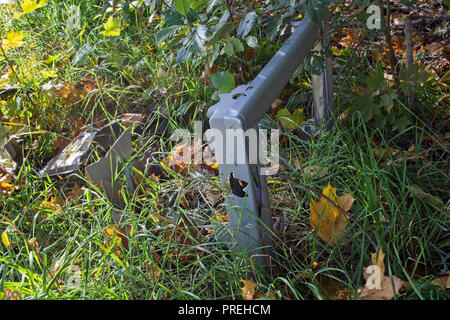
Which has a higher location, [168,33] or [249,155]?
[168,33]

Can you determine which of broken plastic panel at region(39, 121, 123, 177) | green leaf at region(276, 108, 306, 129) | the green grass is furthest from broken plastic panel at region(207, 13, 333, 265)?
broken plastic panel at region(39, 121, 123, 177)

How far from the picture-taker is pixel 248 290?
5.19ft

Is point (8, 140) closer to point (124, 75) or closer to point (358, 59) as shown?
point (124, 75)

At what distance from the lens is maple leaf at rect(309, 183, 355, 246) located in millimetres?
1758

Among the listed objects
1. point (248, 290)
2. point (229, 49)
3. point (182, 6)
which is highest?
point (182, 6)

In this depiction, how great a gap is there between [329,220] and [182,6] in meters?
0.86

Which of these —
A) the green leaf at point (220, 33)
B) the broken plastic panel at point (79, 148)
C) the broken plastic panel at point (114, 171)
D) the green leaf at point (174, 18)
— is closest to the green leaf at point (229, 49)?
the green leaf at point (220, 33)

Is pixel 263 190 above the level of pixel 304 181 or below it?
above

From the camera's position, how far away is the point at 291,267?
1.76 metres

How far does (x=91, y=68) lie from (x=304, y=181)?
1614 millimetres

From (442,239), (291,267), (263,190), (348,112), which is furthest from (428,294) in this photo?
(348,112)

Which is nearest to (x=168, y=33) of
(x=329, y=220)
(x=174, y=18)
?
(x=174, y=18)

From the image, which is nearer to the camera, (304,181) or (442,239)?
(442,239)

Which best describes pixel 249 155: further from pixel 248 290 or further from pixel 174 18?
pixel 174 18
